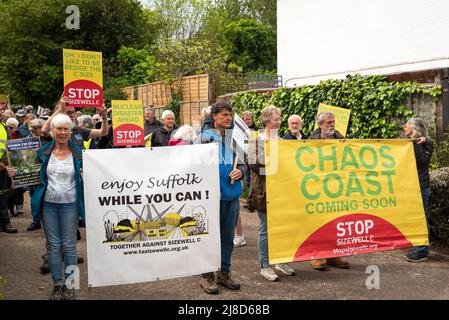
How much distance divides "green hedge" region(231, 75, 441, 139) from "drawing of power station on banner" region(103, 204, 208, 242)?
5.23m

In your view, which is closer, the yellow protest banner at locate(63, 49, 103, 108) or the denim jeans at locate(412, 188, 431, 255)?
the denim jeans at locate(412, 188, 431, 255)

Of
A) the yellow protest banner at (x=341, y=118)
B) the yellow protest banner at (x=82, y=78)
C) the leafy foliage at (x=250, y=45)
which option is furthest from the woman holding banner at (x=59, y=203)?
the leafy foliage at (x=250, y=45)

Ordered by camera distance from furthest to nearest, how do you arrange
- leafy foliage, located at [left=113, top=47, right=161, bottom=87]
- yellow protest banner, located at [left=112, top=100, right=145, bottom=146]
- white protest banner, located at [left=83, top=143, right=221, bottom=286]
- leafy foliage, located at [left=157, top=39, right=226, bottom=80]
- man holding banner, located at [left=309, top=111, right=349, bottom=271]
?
leafy foliage, located at [left=113, top=47, right=161, bottom=87] → leafy foliage, located at [left=157, top=39, right=226, bottom=80] → yellow protest banner, located at [left=112, top=100, right=145, bottom=146] → man holding banner, located at [left=309, top=111, right=349, bottom=271] → white protest banner, located at [left=83, top=143, right=221, bottom=286]

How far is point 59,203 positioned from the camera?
496 cm

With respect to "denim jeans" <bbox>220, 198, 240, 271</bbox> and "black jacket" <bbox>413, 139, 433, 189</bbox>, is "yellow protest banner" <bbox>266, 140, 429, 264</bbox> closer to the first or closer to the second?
"black jacket" <bbox>413, 139, 433, 189</bbox>

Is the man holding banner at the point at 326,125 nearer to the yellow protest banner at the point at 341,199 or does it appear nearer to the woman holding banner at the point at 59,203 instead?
the yellow protest banner at the point at 341,199

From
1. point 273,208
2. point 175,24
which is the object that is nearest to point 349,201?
point 273,208

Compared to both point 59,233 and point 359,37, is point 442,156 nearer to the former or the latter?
point 59,233

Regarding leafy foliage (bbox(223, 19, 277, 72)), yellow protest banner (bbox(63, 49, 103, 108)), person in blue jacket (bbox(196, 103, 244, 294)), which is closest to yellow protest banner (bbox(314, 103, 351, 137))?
person in blue jacket (bbox(196, 103, 244, 294))

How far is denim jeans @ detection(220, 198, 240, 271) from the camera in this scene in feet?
17.4

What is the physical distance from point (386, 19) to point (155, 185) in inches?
518

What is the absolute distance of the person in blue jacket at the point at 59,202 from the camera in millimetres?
4949

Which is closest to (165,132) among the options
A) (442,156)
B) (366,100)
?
(366,100)

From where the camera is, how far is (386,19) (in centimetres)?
1577
